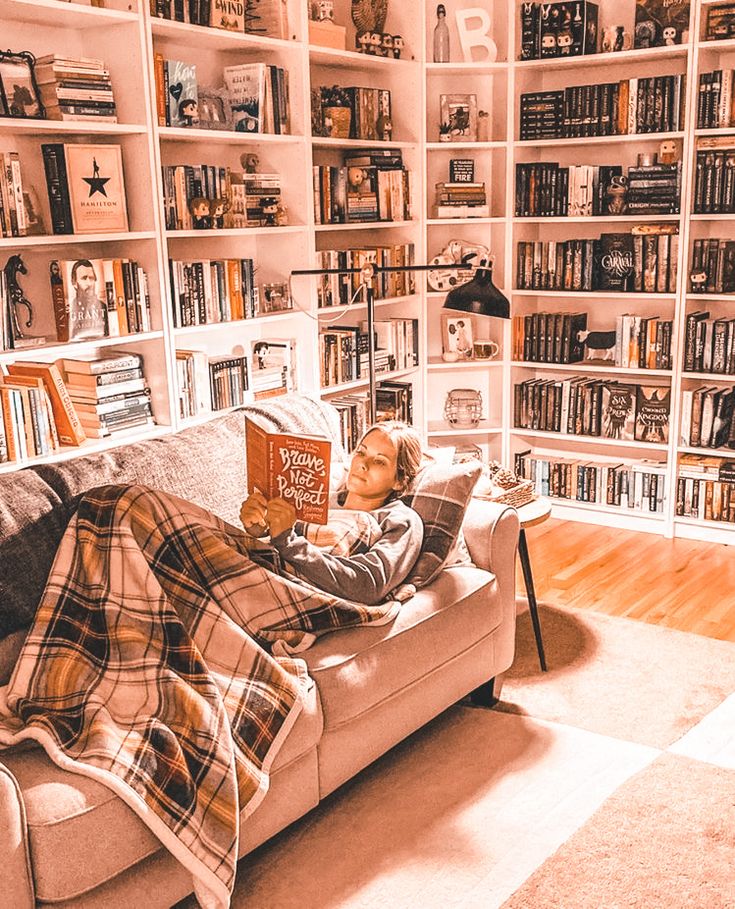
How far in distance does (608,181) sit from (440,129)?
0.79m

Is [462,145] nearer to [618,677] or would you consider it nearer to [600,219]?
[600,219]

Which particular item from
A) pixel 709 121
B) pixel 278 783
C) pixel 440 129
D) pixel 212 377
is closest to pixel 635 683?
pixel 278 783

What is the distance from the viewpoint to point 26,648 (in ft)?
6.88

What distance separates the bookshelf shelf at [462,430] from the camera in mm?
4852

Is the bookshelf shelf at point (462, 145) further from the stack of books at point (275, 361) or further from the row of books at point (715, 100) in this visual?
the stack of books at point (275, 361)

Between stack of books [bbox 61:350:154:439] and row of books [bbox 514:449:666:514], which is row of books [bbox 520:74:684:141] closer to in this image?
row of books [bbox 514:449:666:514]

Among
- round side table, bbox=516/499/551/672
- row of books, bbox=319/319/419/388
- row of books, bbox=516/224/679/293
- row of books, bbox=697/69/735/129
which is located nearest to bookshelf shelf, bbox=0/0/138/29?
row of books, bbox=319/319/419/388

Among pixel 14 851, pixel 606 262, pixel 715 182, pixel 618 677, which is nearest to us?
pixel 14 851

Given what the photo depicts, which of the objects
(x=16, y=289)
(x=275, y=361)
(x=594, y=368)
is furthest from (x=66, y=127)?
(x=594, y=368)

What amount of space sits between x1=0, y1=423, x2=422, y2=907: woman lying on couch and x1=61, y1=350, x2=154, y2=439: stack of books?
0.99 meters

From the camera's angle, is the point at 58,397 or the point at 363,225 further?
the point at 363,225

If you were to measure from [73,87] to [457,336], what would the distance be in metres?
2.29

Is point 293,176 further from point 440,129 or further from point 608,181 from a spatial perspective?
point 608,181

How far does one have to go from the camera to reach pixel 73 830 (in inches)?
69.0
